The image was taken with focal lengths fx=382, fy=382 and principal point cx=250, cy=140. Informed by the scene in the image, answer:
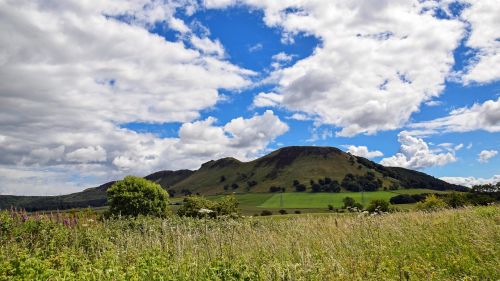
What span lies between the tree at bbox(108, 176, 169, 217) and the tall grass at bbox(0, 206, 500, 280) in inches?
221

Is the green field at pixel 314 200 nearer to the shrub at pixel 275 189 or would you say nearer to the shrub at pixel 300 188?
the shrub at pixel 275 189

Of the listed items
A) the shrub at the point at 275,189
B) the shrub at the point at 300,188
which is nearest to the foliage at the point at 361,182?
the shrub at the point at 300,188

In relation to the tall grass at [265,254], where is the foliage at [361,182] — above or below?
above

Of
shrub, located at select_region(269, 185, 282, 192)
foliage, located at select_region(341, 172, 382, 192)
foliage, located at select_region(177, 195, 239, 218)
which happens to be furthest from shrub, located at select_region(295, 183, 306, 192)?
foliage, located at select_region(177, 195, 239, 218)

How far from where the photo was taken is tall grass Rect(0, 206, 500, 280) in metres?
7.16

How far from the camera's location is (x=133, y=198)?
21812 mm

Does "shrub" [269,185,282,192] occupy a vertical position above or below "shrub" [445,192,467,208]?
above

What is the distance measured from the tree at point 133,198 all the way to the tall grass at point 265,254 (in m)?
5.63

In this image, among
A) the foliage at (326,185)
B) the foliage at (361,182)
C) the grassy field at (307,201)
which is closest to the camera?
the grassy field at (307,201)

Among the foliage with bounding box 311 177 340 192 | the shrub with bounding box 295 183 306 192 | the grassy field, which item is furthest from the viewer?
the shrub with bounding box 295 183 306 192

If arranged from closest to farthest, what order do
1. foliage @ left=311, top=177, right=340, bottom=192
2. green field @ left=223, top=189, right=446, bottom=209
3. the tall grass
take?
the tall grass < green field @ left=223, top=189, right=446, bottom=209 < foliage @ left=311, top=177, right=340, bottom=192

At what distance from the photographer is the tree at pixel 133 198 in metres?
21.8

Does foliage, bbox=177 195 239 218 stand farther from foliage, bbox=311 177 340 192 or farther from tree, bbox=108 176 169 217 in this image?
foliage, bbox=311 177 340 192

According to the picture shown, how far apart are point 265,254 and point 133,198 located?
549 inches
